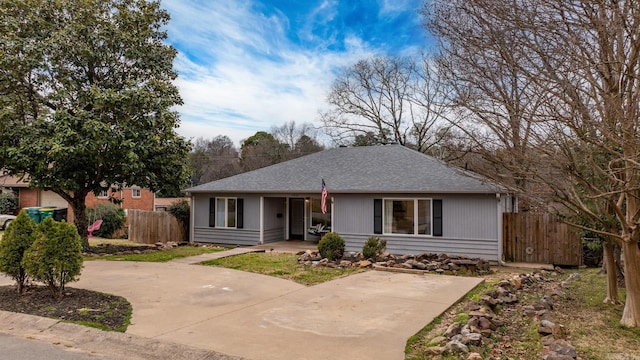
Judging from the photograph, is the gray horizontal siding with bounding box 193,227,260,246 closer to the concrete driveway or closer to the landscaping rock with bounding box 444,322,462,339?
the concrete driveway

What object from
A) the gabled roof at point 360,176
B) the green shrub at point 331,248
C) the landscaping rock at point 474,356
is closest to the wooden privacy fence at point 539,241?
the gabled roof at point 360,176

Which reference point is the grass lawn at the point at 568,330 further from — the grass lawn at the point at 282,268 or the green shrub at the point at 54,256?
the green shrub at the point at 54,256

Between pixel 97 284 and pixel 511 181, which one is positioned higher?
pixel 511 181

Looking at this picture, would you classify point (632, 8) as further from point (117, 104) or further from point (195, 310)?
point (117, 104)

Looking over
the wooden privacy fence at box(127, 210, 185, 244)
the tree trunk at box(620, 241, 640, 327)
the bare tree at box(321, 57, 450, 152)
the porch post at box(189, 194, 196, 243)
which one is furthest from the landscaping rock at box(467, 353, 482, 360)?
the bare tree at box(321, 57, 450, 152)

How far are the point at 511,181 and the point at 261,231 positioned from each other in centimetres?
1105

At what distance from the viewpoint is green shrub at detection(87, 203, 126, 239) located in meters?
20.5

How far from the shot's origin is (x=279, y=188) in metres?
16.4

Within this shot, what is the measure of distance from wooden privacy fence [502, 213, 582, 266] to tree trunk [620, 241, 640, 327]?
7469 mm

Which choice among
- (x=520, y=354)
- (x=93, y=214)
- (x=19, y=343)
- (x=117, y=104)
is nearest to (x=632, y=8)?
(x=520, y=354)

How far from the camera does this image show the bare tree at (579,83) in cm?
523

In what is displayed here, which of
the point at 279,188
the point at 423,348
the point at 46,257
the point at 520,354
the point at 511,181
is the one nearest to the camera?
the point at 520,354

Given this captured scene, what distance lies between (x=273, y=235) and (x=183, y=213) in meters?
4.16

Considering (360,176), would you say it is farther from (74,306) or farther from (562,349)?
(562,349)
